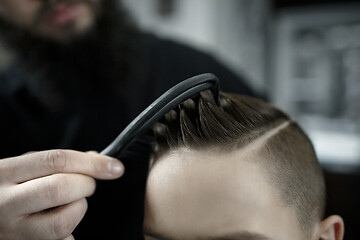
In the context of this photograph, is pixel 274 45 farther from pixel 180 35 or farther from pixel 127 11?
pixel 127 11

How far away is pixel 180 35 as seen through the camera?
320 cm

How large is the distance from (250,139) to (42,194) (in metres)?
0.41

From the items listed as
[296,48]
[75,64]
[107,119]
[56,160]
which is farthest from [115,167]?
[296,48]

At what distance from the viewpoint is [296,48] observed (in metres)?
3.71

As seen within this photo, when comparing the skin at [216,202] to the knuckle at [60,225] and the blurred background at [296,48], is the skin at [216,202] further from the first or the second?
the blurred background at [296,48]

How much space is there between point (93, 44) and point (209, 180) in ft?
3.05

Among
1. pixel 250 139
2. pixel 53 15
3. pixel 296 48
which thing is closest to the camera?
pixel 250 139

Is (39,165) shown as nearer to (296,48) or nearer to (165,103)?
(165,103)

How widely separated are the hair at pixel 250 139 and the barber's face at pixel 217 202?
0.02 m

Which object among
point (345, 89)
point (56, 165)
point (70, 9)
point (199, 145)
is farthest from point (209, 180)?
point (345, 89)

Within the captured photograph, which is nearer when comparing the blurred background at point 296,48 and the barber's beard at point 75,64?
the barber's beard at point 75,64

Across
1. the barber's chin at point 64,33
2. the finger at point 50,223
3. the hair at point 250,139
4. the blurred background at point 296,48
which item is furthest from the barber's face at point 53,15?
the blurred background at point 296,48

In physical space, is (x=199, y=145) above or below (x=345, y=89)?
above

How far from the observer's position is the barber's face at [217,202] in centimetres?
68
